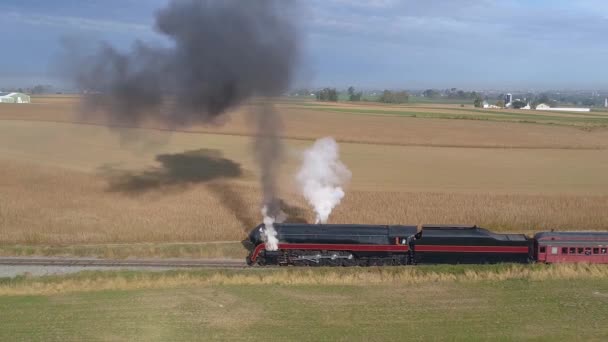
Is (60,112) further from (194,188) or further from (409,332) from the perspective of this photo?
(409,332)

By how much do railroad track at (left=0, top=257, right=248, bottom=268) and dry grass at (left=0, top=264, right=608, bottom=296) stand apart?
7.41ft

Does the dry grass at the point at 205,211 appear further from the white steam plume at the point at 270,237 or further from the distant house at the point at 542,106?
the distant house at the point at 542,106

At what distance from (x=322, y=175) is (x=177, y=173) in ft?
74.9

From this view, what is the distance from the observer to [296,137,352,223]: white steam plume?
2977cm

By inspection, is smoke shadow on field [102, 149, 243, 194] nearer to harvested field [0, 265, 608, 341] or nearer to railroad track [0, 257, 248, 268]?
railroad track [0, 257, 248, 268]

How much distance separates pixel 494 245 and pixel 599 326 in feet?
25.7

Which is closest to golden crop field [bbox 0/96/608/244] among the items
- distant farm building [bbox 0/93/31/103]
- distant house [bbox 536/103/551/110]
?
distant farm building [bbox 0/93/31/103]

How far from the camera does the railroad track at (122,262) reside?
27812mm

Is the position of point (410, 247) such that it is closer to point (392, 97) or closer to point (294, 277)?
point (294, 277)

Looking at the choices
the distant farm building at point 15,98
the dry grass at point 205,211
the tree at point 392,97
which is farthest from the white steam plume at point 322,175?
the tree at point 392,97

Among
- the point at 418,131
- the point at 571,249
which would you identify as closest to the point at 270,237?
the point at 571,249

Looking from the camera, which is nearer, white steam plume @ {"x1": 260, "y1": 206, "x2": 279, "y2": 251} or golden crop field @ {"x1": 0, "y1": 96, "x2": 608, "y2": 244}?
white steam plume @ {"x1": 260, "y1": 206, "x2": 279, "y2": 251}

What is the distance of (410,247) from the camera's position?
2656 centimetres

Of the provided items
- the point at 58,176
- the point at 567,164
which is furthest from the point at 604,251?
the point at 58,176
